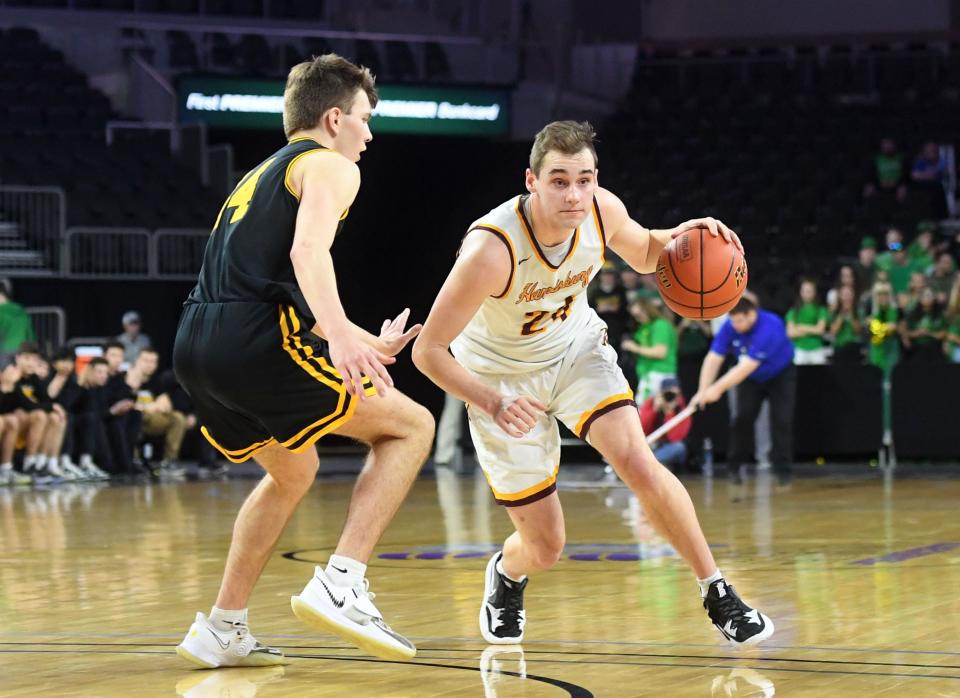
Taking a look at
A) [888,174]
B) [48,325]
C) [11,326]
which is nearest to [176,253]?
[48,325]

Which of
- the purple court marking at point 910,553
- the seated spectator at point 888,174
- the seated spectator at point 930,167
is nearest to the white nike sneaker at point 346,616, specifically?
the purple court marking at point 910,553

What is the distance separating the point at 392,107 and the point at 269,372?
16.6 metres

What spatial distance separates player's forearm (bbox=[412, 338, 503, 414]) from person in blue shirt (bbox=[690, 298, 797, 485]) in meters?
7.33

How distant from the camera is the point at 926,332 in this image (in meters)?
14.9

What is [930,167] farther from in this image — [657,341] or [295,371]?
[295,371]

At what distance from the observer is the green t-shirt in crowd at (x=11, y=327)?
1466cm

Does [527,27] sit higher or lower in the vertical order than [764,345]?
higher

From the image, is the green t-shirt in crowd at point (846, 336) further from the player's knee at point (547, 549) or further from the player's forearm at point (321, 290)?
the player's forearm at point (321, 290)

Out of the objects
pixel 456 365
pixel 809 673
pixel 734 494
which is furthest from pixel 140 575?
pixel 734 494

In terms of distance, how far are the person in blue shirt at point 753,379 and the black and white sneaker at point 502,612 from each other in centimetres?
685

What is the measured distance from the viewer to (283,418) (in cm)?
427

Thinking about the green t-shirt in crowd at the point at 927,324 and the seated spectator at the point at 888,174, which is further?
the seated spectator at the point at 888,174

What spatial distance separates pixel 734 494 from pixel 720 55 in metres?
14.1

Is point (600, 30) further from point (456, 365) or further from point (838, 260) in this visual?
point (456, 365)
